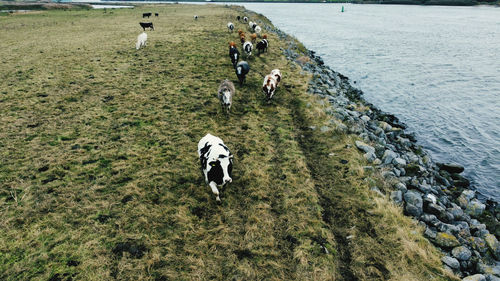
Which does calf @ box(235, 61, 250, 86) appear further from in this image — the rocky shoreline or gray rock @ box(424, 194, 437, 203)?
gray rock @ box(424, 194, 437, 203)

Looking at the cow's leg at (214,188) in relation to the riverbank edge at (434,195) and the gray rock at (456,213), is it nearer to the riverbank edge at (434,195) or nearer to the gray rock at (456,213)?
the riverbank edge at (434,195)

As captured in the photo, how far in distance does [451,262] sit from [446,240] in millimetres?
723

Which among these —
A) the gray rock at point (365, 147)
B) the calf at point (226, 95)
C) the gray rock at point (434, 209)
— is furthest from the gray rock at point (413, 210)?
the calf at point (226, 95)

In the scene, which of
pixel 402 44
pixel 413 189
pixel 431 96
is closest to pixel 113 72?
pixel 413 189

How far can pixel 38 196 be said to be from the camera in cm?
691

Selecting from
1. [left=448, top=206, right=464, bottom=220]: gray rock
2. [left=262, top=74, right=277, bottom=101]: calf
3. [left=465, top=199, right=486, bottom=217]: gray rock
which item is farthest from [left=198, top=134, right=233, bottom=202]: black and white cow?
[left=465, top=199, right=486, bottom=217]: gray rock

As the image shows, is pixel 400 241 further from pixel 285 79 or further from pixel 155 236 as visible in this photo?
pixel 285 79

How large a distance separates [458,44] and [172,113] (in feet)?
134

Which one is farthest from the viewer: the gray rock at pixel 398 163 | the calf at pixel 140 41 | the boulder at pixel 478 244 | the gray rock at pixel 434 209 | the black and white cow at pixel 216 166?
the calf at pixel 140 41

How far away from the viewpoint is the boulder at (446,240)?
607cm

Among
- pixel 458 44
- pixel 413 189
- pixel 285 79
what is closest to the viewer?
pixel 413 189

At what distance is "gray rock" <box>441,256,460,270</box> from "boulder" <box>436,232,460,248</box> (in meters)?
0.46

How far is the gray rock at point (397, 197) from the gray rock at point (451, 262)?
5.73 feet

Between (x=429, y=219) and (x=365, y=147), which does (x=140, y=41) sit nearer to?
(x=365, y=147)
